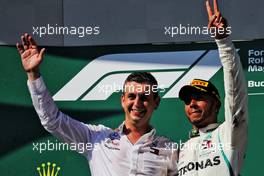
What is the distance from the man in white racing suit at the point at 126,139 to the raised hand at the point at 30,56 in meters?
0.17

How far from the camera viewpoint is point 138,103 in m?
3.66

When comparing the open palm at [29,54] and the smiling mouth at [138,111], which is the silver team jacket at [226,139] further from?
the open palm at [29,54]

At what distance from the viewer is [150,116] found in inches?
149

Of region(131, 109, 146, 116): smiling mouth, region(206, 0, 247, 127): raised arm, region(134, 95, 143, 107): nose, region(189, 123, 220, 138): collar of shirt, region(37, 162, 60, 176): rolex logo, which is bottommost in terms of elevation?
region(37, 162, 60, 176): rolex logo

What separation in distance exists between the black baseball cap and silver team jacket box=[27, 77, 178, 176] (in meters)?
0.24

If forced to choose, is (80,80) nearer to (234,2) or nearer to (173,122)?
(173,122)

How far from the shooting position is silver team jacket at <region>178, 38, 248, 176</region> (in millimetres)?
2998

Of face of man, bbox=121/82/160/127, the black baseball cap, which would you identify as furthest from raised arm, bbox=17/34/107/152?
the black baseball cap

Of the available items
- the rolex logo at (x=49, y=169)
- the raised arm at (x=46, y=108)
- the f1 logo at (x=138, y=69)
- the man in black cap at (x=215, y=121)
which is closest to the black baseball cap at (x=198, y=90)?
the man in black cap at (x=215, y=121)

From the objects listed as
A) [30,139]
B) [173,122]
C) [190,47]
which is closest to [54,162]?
[30,139]

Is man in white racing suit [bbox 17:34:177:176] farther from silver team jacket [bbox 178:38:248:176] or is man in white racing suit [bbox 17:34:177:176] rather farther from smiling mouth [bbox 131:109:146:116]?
silver team jacket [bbox 178:38:248:176]

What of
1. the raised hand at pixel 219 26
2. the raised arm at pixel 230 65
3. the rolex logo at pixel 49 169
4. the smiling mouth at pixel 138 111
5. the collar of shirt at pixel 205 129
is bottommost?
the rolex logo at pixel 49 169

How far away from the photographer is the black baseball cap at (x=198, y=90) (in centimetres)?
361

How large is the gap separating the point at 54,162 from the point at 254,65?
1.19m
